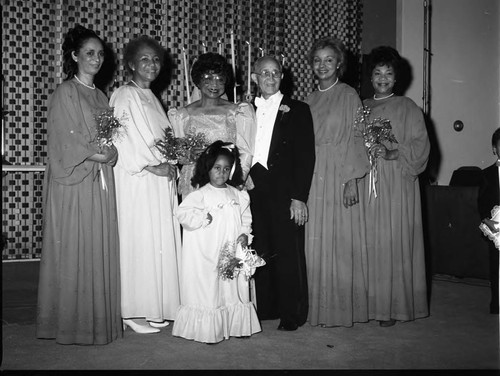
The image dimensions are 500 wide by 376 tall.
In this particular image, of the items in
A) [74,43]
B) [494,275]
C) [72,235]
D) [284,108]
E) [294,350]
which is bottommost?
[294,350]

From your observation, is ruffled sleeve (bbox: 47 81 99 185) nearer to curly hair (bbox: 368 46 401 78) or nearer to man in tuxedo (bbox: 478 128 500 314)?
curly hair (bbox: 368 46 401 78)

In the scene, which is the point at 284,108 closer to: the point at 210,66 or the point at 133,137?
the point at 210,66

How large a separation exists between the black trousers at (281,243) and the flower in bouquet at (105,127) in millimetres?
997

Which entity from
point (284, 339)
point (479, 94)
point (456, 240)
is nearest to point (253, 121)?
point (284, 339)

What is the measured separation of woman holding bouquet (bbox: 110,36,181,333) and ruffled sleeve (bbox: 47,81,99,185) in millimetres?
317

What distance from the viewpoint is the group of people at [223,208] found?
12.5 ft

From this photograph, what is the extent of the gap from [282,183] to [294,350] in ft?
3.65

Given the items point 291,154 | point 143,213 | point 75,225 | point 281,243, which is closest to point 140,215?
point 143,213

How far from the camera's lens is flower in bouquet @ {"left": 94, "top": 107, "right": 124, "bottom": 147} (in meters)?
3.80

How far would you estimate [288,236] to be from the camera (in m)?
4.23

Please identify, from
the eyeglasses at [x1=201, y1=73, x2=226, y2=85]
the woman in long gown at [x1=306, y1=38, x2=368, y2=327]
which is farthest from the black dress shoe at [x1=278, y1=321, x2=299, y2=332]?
the eyeglasses at [x1=201, y1=73, x2=226, y2=85]

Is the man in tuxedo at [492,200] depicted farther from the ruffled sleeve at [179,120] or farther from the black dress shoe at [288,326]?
the ruffled sleeve at [179,120]

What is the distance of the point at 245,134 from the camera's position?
4.20 metres

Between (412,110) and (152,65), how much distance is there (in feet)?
6.25
